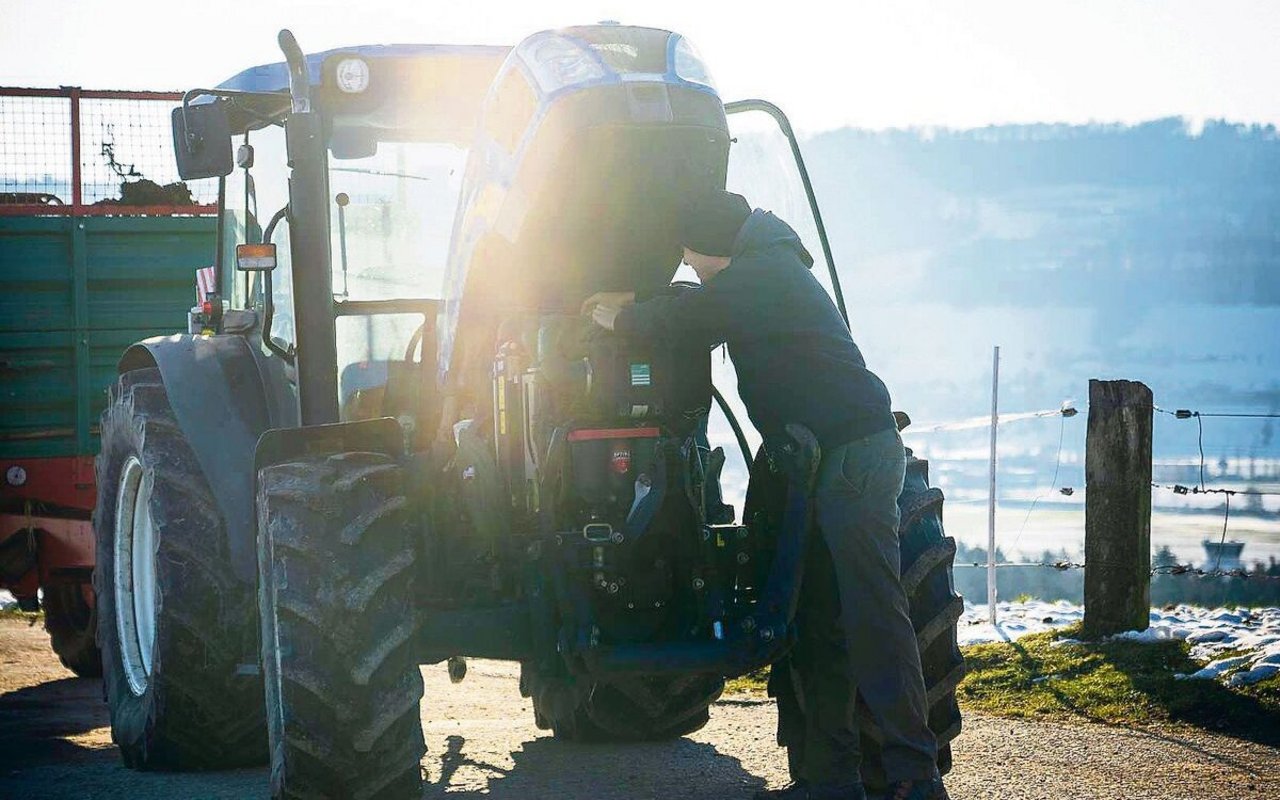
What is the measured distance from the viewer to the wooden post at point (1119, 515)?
32.7ft

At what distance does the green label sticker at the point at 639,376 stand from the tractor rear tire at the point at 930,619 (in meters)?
1.04

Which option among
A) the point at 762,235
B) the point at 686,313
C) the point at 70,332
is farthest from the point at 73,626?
the point at 762,235

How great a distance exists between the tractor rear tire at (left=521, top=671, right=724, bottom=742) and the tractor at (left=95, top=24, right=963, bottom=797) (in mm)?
26

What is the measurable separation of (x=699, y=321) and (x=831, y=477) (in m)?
0.69

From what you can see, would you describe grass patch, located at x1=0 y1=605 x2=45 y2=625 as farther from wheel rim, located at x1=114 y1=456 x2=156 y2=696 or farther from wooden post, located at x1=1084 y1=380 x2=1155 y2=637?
wooden post, located at x1=1084 y1=380 x2=1155 y2=637

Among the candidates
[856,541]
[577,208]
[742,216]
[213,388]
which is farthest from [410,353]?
[856,541]

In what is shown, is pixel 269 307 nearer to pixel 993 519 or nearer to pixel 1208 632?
pixel 1208 632

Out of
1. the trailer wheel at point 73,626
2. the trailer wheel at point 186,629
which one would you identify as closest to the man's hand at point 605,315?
the trailer wheel at point 186,629

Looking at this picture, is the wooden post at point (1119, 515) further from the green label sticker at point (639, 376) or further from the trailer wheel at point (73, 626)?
the trailer wheel at point (73, 626)

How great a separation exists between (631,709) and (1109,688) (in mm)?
2853

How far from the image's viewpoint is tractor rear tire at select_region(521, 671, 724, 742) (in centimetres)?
730

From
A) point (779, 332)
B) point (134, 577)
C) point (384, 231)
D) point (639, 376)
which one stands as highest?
point (384, 231)

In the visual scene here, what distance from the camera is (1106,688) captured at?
893 centimetres

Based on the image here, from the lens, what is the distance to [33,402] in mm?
11461
